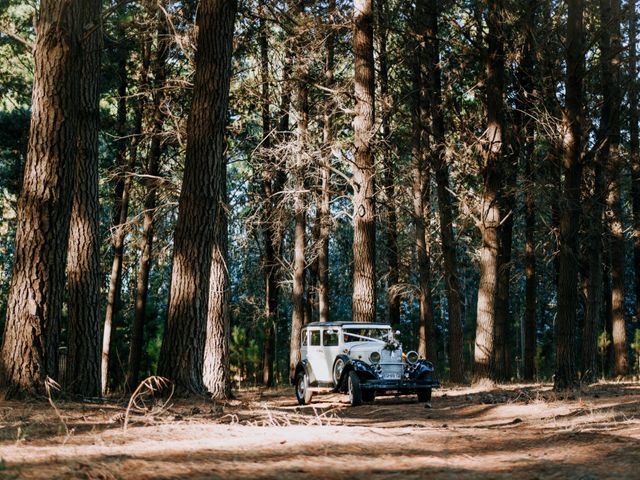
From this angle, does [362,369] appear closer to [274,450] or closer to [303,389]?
[303,389]

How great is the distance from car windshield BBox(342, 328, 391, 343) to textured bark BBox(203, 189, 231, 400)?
2431 millimetres

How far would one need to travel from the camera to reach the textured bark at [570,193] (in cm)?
1541

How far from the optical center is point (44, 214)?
9.46 m

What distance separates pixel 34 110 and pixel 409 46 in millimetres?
14425

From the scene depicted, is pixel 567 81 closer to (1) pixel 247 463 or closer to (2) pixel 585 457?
(2) pixel 585 457

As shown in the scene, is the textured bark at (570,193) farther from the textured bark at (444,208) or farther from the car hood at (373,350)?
the textured bark at (444,208)

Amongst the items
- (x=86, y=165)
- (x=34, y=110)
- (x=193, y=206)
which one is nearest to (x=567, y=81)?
(x=193, y=206)

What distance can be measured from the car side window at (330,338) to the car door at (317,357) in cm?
11

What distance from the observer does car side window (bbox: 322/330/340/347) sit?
15195mm

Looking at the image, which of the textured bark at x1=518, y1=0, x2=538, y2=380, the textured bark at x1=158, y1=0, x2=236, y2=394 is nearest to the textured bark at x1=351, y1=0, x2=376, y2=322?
the textured bark at x1=158, y1=0, x2=236, y2=394

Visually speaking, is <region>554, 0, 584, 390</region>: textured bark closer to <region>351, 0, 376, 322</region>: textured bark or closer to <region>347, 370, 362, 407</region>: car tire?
<region>351, 0, 376, 322</region>: textured bark

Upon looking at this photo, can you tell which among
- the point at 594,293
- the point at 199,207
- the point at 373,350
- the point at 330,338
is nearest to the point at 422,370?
the point at 373,350

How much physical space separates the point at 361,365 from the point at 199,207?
4.80 metres

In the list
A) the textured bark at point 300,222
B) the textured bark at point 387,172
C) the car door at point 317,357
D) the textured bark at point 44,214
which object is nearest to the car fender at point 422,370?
the car door at point 317,357
